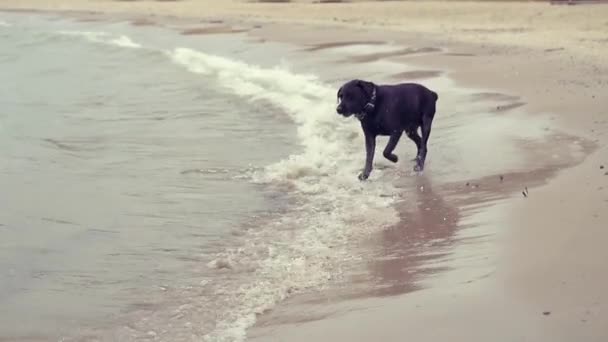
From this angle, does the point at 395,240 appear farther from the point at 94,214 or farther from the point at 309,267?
the point at 94,214

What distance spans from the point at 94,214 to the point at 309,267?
2.67 metres

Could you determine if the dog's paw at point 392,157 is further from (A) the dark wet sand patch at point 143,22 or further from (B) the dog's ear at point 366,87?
(A) the dark wet sand patch at point 143,22

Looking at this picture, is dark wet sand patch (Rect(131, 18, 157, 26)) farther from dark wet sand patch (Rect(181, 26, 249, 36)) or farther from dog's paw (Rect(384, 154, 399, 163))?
dog's paw (Rect(384, 154, 399, 163))

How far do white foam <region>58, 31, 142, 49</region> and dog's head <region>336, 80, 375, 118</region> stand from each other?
59.2 feet

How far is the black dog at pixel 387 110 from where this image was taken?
960 cm

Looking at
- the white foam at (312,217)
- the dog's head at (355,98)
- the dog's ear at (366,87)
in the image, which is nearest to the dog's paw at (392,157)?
the white foam at (312,217)

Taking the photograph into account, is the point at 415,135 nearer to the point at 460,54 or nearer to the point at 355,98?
the point at 355,98

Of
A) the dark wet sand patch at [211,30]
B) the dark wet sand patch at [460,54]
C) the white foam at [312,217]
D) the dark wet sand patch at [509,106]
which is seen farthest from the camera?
the dark wet sand patch at [211,30]

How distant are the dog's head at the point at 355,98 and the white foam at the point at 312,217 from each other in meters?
0.67

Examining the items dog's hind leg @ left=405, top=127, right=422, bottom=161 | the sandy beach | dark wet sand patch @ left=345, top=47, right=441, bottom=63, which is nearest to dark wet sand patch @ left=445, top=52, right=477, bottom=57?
the sandy beach

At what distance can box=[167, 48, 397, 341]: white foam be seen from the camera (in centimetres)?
638

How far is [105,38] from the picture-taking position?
3016 centimetres

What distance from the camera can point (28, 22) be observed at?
39.5 m

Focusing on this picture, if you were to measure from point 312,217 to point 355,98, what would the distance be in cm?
160
